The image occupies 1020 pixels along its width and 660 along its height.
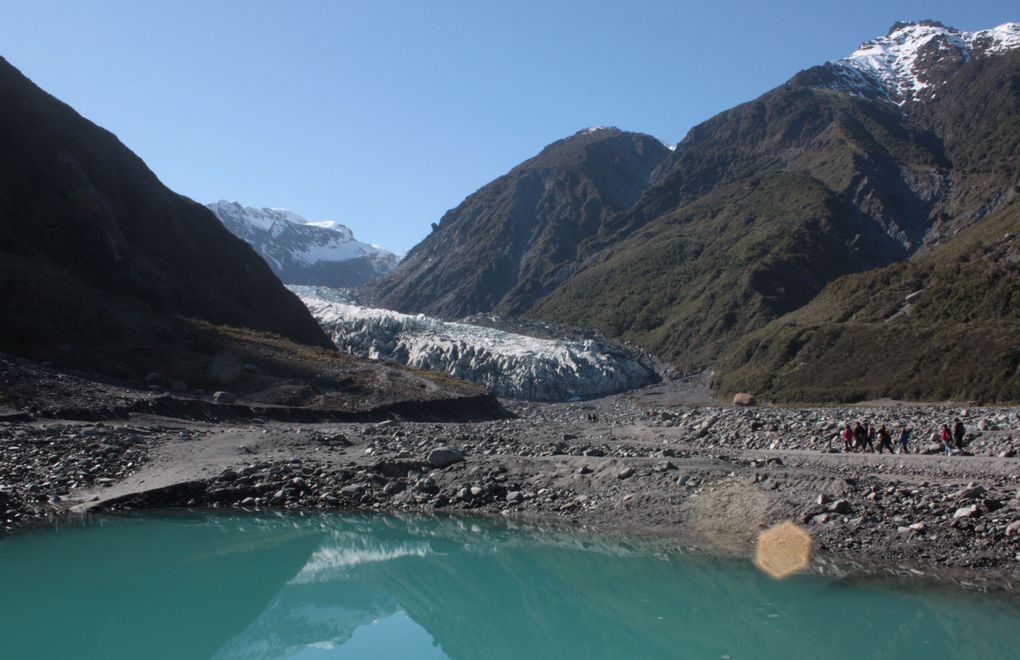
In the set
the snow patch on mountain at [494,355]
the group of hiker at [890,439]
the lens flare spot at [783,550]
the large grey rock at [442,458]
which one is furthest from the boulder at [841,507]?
the snow patch on mountain at [494,355]

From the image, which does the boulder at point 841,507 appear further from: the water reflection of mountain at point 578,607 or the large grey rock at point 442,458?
the large grey rock at point 442,458

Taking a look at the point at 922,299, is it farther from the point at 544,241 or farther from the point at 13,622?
the point at 544,241

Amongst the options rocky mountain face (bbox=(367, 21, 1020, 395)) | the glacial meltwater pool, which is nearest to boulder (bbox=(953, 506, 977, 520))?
the glacial meltwater pool

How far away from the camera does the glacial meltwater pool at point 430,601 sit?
11.4m

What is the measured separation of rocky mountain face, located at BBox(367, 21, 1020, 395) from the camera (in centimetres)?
11331

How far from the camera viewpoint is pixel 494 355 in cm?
8744

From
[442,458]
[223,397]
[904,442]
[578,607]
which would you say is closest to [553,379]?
[223,397]

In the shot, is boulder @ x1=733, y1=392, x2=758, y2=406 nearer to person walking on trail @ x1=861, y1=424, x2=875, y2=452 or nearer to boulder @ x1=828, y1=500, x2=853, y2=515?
person walking on trail @ x1=861, y1=424, x2=875, y2=452

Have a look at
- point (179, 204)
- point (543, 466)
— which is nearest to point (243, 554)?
point (543, 466)

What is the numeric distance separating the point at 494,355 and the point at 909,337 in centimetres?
4415

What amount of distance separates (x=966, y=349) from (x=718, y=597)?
45.1 meters

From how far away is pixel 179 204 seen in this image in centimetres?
6594

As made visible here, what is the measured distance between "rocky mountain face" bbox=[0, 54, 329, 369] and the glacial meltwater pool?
24.6 m

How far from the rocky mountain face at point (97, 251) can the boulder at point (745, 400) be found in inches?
1389
